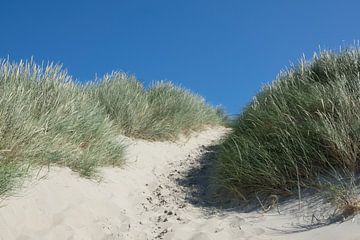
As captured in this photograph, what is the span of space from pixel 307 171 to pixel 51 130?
3.30 m

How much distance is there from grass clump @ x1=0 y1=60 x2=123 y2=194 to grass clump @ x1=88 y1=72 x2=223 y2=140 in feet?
3.40

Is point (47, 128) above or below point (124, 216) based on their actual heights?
above

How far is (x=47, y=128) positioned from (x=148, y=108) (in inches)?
167

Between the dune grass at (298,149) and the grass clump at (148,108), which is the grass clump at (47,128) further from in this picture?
the dune grass at (298,149)

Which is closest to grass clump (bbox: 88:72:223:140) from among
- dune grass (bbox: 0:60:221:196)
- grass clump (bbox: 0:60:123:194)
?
dune grass (bbox: 0:60:221:196)

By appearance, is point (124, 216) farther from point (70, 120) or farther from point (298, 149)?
point (298, 149)

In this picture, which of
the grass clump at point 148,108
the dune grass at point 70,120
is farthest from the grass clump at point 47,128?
the grass clump at point 148,108

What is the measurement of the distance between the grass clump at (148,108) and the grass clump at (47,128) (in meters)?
1.04

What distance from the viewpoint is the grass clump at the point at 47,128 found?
4.72m

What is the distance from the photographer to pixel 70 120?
6.08m

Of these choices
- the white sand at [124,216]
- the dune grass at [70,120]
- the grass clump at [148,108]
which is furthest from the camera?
the grass clump at [148,108]

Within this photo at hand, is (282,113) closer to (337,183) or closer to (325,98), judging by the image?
(325,98)

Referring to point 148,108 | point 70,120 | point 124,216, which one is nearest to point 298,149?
point 124,216

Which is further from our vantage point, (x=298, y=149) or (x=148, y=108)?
(x=148, y=108)
